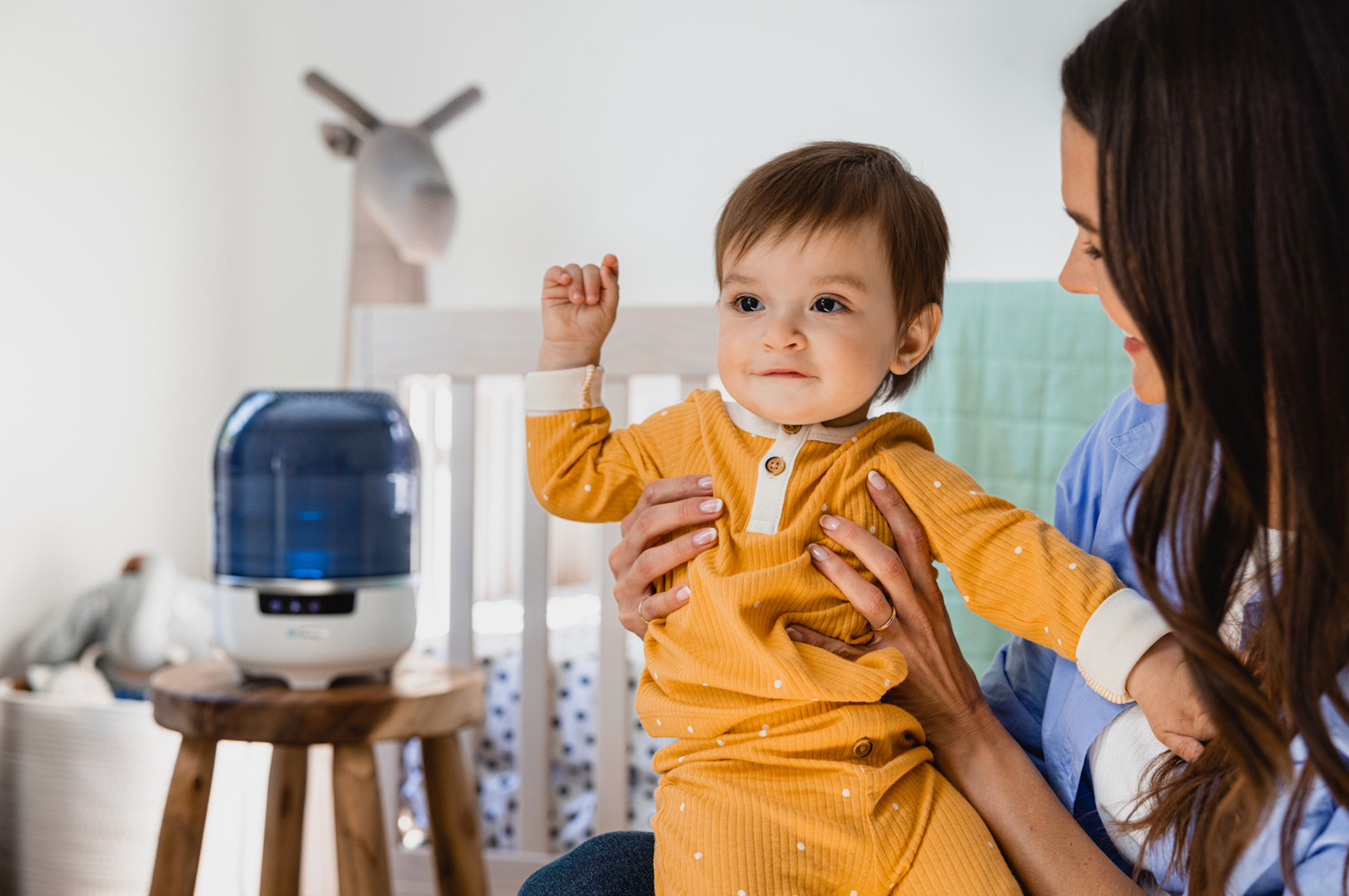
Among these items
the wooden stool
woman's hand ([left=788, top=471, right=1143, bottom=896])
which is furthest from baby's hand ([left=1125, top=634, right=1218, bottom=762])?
the wooden stool

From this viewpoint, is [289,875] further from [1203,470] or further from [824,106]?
[824,106]

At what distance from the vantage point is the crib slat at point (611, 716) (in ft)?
4.87

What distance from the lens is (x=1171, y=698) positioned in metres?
0.69

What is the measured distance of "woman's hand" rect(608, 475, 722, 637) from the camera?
83 cm

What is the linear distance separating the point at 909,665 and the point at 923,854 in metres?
0.15

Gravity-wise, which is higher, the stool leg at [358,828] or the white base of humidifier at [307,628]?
the white base of humidifier at [307,628]

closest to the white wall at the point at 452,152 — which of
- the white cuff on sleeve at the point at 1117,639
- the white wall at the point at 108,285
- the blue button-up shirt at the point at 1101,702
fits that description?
the white wall at the point at 108,285

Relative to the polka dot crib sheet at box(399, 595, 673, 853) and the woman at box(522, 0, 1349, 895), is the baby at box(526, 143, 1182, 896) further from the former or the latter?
the polka dot crib sheet at box(399, 595, 673, 853)

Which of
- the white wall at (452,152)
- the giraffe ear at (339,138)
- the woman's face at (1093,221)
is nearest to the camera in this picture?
the woman's face at (1093,221)

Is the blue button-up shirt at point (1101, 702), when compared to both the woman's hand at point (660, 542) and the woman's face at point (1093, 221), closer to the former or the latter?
the woman's face at point (1093, 221)

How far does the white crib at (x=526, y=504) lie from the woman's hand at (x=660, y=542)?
55 centimetres

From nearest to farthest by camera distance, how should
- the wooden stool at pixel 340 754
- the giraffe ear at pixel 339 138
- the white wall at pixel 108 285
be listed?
the wooden stool at pixel 340 754
the white wall at pixel 108 285
the giraffe ear at pixel 339 138

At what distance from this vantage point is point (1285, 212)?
0.53m

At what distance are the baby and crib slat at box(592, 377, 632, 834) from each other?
57 cm
